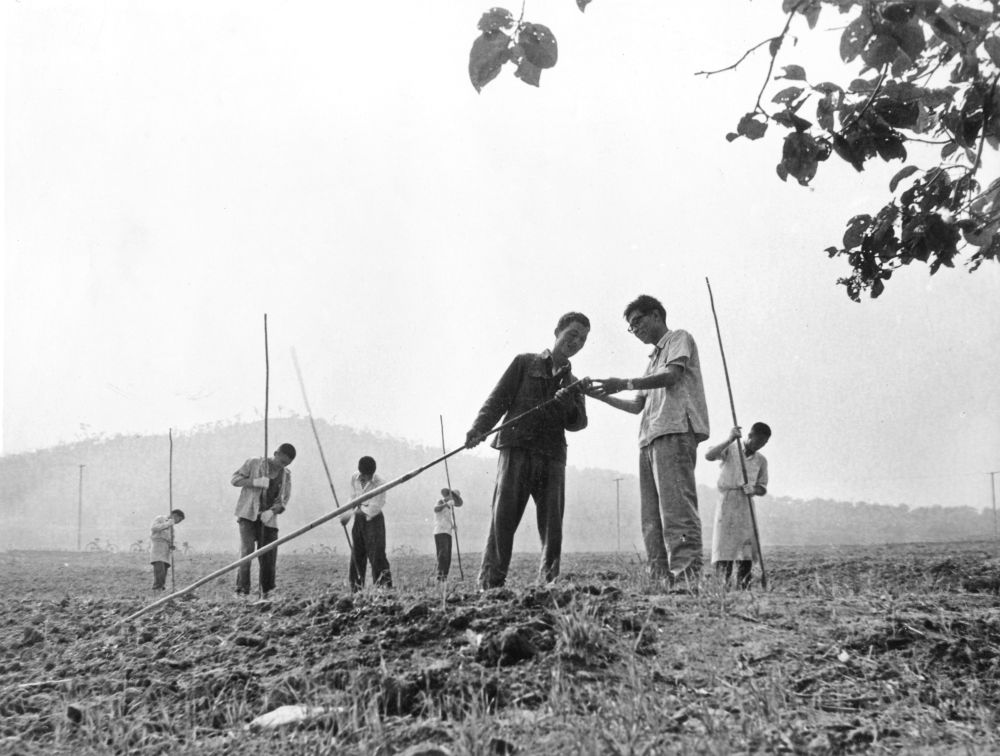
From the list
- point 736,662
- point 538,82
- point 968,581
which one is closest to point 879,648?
point 736,662

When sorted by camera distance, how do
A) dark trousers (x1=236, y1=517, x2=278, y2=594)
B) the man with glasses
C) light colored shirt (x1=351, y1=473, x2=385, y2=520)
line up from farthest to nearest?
light colored shirt (x1=351, y1=473, x2=385, y2=520) < dark trousers (x1=236, y1=517, x2=278, y2=594) < the man with glasses

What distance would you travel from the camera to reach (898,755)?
195cm

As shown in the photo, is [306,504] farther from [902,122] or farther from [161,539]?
[902,122]

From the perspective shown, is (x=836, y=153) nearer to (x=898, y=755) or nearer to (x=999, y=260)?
(x=999, y=260)

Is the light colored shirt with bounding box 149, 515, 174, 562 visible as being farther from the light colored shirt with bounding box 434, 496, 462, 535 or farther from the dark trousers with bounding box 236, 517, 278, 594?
the dark trousers with bounding box 236, 517, 278, 594

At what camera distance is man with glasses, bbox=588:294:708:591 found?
4.52 m

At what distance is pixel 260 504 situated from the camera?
761cm

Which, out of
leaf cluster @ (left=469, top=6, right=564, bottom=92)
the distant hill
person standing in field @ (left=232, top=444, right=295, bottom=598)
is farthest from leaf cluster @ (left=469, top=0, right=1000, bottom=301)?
the distant hill

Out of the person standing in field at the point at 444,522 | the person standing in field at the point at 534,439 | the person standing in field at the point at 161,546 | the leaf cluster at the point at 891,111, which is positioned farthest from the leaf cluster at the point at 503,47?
the person standing in field at the point at 161,546

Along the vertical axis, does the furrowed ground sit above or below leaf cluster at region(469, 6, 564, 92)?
below

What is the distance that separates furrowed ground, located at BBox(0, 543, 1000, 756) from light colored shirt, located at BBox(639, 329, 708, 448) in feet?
4.30

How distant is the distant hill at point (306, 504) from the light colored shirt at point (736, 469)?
140 ft

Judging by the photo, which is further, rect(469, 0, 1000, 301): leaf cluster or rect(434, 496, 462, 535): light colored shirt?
rect(434, 496, 462, 535): light colored shirt

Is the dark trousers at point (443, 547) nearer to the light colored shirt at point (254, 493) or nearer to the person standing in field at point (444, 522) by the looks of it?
the person standing in field at point (444, 522)
